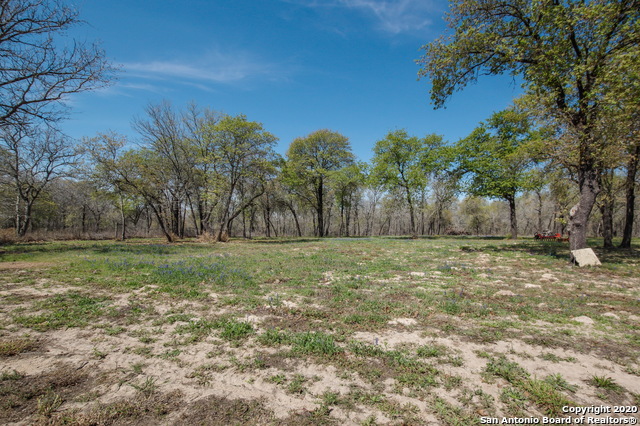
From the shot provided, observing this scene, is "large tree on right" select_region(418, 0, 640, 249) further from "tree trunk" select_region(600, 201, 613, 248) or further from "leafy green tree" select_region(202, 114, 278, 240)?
"leafy green tree" select_region(202, 114, 278, 240)

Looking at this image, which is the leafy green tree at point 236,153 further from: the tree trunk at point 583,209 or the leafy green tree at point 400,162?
the tree trunk at point 583,209

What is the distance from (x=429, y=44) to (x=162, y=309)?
53.4 ft

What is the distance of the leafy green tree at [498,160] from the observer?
27041mm

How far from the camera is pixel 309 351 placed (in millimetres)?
4254

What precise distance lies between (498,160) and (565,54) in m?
19.5

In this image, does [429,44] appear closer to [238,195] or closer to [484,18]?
[484,18]

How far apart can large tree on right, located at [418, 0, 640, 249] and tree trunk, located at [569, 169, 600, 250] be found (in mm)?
31

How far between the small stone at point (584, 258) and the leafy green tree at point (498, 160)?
18317 millimetres

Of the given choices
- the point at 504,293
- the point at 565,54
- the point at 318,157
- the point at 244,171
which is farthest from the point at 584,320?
the point at 318,157

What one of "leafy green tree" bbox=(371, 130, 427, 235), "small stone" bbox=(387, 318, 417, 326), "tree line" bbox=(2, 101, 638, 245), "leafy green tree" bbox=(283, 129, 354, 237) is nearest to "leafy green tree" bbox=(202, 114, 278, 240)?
"tree line" bbox=(2, 101, 638, 245)

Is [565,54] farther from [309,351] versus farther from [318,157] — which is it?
[318,157]

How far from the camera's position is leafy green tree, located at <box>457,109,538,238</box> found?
88.7 feet

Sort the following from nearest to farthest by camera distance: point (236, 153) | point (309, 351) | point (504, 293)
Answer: point (309, 351)
point (504, 293)
point (236, 153)

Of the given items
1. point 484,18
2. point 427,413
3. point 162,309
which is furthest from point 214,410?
point 484,18
